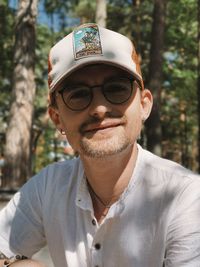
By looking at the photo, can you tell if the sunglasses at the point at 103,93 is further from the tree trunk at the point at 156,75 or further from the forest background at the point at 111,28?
the tree trunk at the point at 156,75

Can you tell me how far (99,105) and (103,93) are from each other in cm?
5

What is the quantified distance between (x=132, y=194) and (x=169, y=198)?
166mm

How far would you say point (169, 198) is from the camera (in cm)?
177

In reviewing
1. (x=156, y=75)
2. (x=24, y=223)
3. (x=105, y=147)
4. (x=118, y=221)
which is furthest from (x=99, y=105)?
(x=156, y=75)

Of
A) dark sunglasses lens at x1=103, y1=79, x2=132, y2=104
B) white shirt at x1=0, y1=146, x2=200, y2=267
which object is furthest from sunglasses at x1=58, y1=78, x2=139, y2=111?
white shirt at x1=0, y1=146, x2=200, y2=267

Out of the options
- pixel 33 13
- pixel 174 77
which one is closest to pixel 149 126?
pixel 33 13

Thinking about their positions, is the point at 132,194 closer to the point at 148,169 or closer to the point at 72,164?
the point at 148,169

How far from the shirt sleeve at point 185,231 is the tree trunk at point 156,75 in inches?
403

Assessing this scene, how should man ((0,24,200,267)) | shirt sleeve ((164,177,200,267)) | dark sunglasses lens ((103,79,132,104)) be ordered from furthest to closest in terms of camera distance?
dark sunglasses lens ((103,79,132,104)) → man ((0,24,200,267)) → shirt sleeve ((164,177,200,267))

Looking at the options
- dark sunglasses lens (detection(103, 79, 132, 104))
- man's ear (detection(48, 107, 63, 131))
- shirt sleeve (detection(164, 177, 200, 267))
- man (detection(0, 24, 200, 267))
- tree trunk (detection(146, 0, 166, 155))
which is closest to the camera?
shirt sleeve (detection(164, 177, 200, 267))

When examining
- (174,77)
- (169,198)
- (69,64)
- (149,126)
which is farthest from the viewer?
(174,77)

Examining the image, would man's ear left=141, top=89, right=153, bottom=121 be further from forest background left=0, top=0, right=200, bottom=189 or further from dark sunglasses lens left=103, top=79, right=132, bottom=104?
forest background left=0, top=0, right=200, bottom=189

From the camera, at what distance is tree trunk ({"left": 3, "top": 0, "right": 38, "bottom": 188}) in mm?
8016

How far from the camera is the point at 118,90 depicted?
187 centimetres
